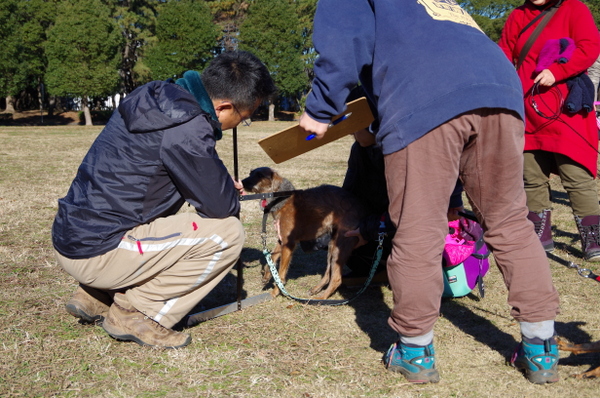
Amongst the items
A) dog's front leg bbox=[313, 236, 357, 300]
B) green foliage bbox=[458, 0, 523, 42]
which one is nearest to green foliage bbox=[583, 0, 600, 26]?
green foliage bbox=[458, 0, 523, 42]

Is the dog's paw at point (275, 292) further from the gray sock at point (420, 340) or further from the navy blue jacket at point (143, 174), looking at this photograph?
the gray sock at point (420, 340)

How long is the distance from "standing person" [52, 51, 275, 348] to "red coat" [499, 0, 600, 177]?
2589 mm

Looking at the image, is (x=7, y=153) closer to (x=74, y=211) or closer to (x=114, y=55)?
(x=74, y=211)

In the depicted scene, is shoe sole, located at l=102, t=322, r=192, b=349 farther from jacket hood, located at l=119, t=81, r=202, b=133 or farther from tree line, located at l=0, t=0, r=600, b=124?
tree line, located at l=0, t=0, r=600, b=124

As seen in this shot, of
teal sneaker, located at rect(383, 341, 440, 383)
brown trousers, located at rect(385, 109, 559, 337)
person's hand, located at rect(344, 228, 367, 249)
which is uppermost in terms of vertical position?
brown trousers, located at rect(385, 109, 559, 337)

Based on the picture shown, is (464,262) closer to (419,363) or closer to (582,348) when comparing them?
(582,348)

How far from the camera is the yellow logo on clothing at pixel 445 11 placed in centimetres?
237

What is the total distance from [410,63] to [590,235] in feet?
10.8

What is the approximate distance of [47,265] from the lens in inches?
177

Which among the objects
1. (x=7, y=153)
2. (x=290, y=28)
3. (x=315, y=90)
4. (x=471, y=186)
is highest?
(x=290, y=28)

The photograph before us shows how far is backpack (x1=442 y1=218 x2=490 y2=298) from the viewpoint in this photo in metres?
3.77

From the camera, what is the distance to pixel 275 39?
42781 mm

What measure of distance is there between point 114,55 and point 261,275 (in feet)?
113

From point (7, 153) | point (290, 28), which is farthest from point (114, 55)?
point (7, 153)
